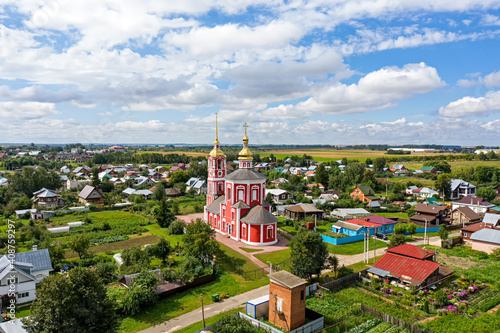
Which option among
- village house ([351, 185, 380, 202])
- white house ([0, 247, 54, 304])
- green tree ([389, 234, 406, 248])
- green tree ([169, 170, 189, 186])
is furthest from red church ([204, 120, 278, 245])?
green tree ([169, 170, 189, 186])

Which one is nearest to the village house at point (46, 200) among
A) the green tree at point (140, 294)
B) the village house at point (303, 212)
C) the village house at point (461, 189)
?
the village house at point (303, 212)

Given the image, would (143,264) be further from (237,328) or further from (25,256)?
(237,328)

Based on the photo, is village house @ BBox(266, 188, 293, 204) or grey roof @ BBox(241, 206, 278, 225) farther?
village house @ BBox(266, 188, 293, 204)

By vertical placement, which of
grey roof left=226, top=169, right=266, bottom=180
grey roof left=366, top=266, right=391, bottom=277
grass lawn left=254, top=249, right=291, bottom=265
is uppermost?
grey roof left=226, top=169, right=266, bottom=180

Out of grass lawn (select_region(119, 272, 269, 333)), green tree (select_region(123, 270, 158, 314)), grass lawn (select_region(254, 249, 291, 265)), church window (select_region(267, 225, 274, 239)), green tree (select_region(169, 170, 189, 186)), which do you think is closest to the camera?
grass lawn (select_region(119, 272, 269, 333))

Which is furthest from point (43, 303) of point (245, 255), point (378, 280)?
point (378, 280)

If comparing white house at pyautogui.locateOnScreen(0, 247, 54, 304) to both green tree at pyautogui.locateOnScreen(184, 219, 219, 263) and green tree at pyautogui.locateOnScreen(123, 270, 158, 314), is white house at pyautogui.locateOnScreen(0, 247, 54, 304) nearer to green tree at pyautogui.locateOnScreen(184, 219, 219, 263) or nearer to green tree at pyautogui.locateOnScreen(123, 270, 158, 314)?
green tree at pyautogui.locateOnScreen(123, 270, 158, 314)
